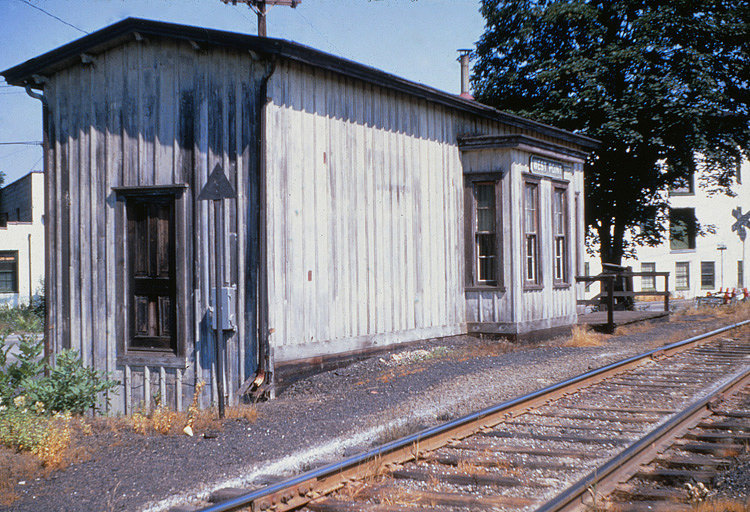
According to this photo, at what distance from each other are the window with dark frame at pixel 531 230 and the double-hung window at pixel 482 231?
725 mm

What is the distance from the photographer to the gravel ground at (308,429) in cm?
523

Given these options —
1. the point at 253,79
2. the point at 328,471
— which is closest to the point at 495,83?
the point at 253,79

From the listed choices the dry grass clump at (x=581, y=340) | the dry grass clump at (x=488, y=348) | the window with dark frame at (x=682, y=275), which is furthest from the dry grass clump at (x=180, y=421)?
the window with dark frame at (x=682, y=275)

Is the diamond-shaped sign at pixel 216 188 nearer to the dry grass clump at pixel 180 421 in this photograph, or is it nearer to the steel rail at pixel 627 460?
the dry grass clump at pixel 180 421

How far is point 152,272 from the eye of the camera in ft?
32.8

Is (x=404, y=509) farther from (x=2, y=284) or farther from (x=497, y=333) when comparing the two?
(x=2, y=284)

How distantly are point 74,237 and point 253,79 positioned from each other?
357 centimetres

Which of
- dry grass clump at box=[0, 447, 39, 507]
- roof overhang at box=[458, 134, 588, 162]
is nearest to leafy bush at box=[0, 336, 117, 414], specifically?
dry grass clump at box=[0, 447, 39, 507]

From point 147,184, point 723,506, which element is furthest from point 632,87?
point 723,506

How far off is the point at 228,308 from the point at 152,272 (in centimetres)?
169

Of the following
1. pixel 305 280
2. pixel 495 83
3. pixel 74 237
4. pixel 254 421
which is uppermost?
pixel 495 83

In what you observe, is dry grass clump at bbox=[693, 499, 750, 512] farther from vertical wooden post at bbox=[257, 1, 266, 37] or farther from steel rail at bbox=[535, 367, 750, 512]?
vertical wooden post at bbox=[257, 1, 266, 37]

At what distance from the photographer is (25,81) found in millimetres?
10898

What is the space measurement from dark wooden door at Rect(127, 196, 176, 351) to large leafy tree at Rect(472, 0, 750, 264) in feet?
53.0
